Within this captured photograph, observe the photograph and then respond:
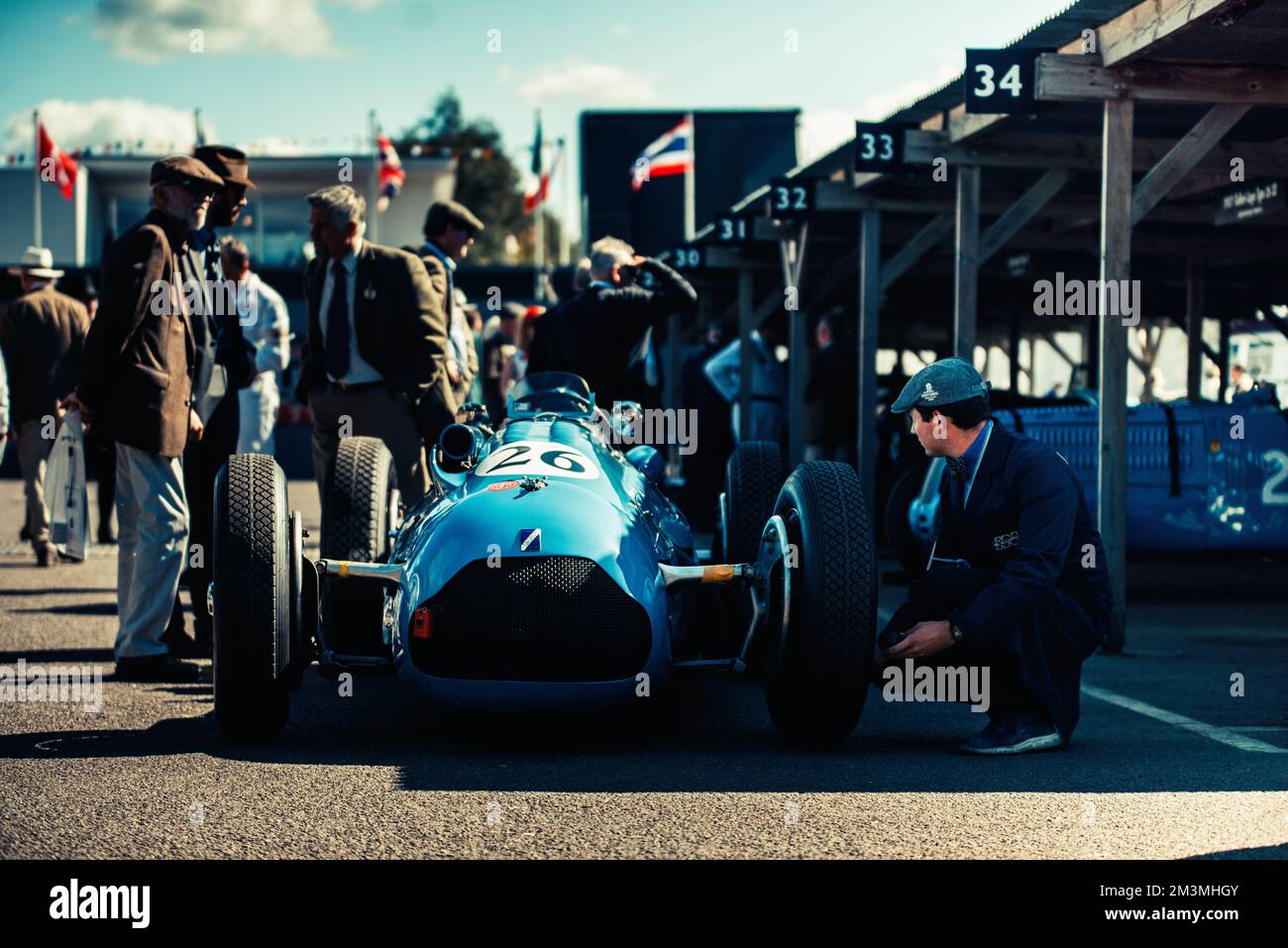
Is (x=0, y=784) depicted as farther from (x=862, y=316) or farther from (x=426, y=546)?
(x=862, y=316)

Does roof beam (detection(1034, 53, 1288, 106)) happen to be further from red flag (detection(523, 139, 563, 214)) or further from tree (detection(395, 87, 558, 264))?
tree (detection(395, 87, 558, 264))

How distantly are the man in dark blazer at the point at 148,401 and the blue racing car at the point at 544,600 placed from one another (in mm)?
1275

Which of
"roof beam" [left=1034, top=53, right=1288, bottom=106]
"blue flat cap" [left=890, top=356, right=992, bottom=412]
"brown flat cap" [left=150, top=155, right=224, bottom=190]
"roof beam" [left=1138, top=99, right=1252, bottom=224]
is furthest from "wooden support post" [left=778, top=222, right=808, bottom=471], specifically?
"blue flat cap" [left=890, top=356, right=992, bottom=412]

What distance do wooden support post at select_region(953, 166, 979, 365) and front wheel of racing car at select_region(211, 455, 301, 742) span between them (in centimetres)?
609

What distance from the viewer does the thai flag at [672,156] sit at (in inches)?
944

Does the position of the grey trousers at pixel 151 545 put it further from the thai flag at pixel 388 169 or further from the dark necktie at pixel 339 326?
the thai flag at pixel 388 169

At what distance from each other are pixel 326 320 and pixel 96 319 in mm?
1231

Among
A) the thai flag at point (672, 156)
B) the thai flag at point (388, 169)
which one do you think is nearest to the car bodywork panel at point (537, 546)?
the thai flag at point (672, 156)

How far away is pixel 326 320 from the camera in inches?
315

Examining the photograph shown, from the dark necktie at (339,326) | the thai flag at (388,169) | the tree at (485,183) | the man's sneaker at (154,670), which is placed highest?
the tree at (485,183)

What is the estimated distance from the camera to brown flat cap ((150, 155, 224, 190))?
7.16 metres

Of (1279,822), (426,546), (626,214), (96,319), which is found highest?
(626,214)

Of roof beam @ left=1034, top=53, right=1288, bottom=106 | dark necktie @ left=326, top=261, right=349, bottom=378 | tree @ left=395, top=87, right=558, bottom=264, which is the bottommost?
dark necktie @ left=326, top=261, right=349, bottom=378

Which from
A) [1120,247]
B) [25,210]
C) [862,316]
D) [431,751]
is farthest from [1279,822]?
[25,210]
